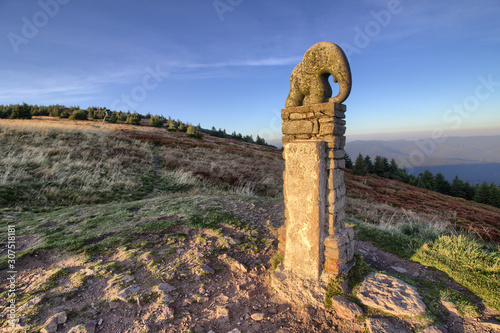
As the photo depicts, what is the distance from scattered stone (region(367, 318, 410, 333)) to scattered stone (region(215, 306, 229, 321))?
1.86 meters

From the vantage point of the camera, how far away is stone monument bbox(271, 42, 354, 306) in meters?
3.59

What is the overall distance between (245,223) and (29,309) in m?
4.33

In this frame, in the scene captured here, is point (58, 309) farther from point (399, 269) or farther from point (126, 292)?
point (399, 269)

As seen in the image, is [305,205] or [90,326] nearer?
[90,326]

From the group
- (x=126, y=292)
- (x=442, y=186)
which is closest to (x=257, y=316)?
(x=126, y=292)

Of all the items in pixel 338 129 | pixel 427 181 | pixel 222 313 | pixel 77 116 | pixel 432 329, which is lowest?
pixel 427 181

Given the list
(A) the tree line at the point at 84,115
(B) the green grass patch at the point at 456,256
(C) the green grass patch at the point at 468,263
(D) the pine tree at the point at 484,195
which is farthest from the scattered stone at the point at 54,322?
(D) the pine tree at the point at 484,195

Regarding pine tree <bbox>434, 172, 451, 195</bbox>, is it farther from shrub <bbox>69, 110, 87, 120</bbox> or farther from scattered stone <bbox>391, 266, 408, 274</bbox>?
shrub <bbox>69, 110, 87, 120</bbox>

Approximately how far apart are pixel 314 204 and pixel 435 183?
3891 centimetres

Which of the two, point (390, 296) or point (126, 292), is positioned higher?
point (390, 296)

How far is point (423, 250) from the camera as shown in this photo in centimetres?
504

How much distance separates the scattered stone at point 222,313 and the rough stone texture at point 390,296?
1936mm

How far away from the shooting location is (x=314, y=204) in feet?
11.9

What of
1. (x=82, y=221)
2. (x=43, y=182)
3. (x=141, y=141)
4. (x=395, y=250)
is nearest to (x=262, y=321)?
(x=395, y=250)
